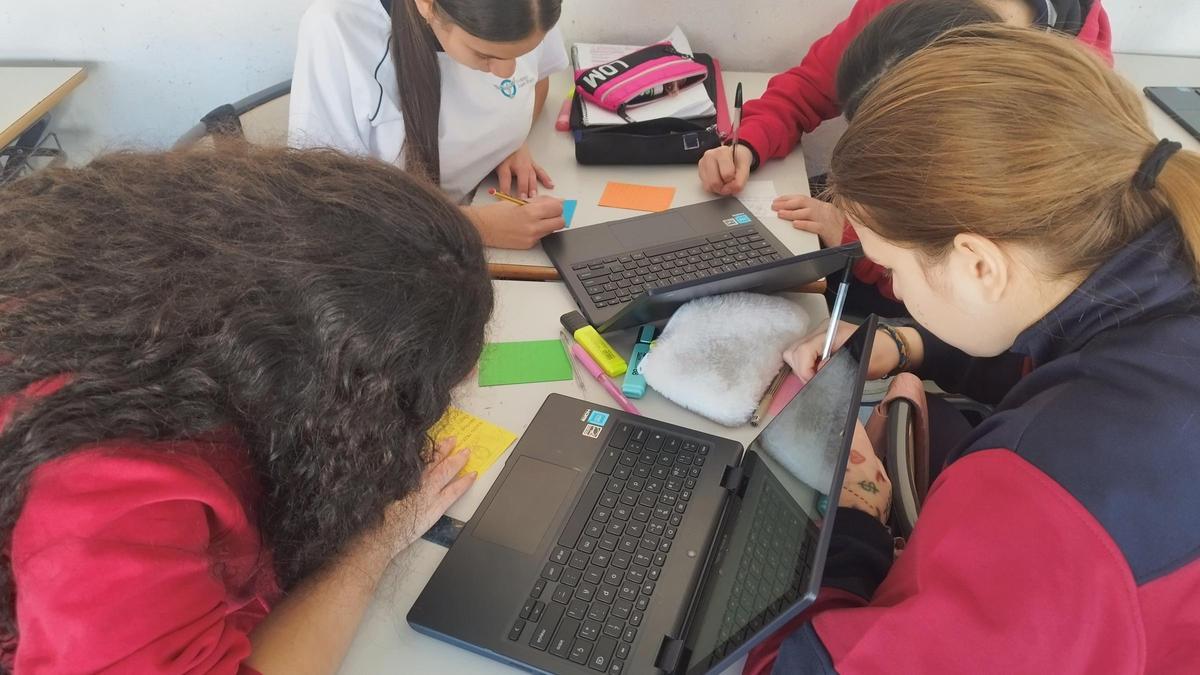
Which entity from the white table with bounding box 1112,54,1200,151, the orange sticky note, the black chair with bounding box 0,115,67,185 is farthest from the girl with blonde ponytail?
the black chair with bounding box 0,115,67,185

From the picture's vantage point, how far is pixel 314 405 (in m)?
0.59

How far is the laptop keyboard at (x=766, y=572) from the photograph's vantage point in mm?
634

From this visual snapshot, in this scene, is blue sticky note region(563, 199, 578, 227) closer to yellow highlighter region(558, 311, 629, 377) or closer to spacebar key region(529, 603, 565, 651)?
yellow highlighter region(558, 311, 629, 377)

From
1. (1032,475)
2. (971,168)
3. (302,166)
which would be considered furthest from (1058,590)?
(302,166)

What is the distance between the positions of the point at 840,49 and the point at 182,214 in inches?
52.7

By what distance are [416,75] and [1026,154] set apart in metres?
0.96

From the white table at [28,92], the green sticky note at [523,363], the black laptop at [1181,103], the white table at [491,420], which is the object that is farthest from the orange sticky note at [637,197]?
the white table at [28,92]

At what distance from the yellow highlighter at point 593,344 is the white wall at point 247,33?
1.04m

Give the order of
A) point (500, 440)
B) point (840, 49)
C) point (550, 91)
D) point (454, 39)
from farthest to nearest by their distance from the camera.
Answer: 1. point (550, 91)
2. point (840, 49)
3. point (454, 39)
4. point (500, 440)

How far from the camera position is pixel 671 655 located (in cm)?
69

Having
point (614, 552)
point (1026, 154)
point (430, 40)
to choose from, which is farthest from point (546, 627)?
point (430, 40)

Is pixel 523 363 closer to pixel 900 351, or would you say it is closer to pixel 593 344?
pixel 593 344

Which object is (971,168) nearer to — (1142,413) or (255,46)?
(1142,413)

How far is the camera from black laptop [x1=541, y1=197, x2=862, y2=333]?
1.03m
